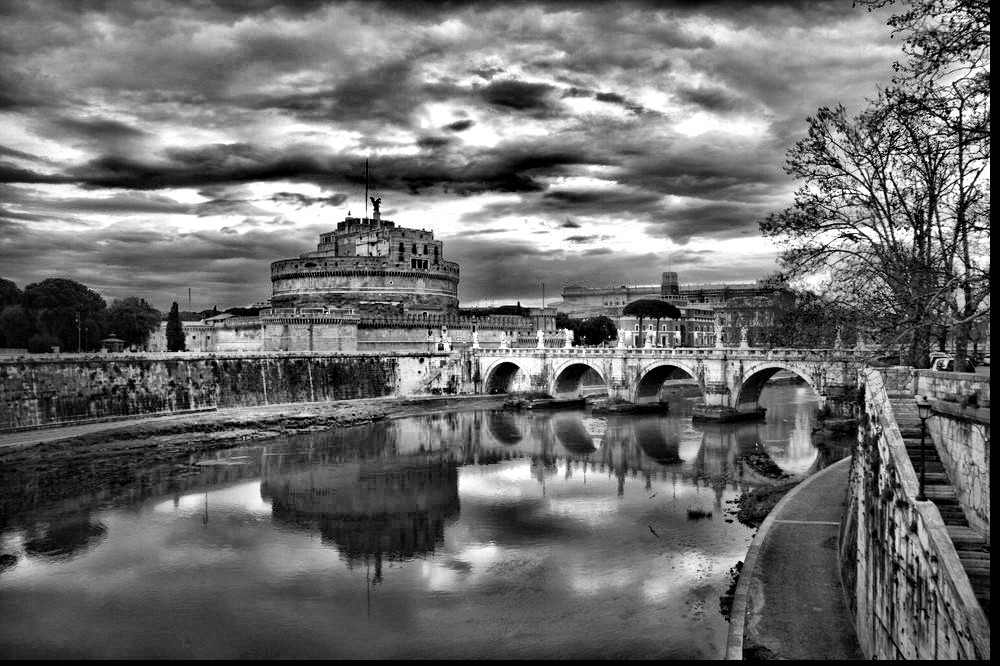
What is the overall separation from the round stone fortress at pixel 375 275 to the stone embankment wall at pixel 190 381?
8.69 meters

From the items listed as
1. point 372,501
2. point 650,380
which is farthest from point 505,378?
point 372,501

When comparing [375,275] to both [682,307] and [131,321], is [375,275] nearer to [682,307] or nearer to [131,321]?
Answer: [131,321]

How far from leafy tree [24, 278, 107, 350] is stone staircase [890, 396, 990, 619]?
41798 millimetres

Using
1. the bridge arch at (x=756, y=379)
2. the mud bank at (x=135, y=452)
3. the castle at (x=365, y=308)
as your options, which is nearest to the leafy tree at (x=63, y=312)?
the castle at (x=365, y=308)

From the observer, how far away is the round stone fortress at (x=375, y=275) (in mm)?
54688

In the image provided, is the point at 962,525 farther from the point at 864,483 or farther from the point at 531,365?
the point at 531,365

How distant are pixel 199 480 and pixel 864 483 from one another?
17638 millimetres

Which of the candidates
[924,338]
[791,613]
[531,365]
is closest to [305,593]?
[791,613]

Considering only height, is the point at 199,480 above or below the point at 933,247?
below

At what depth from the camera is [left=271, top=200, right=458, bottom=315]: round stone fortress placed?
5469cm

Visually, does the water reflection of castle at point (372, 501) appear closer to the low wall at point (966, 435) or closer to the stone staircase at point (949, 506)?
the stone staircase at point (949, 506)

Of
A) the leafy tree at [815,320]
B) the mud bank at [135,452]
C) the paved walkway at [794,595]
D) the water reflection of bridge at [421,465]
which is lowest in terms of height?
the water reflection of bridge at [421,465]

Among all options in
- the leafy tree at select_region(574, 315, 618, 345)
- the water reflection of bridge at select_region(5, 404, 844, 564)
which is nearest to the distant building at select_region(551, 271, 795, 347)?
the leafy tree at select_region(574, 315, 618, 345)

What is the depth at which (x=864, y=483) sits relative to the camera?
9375 millimetres
